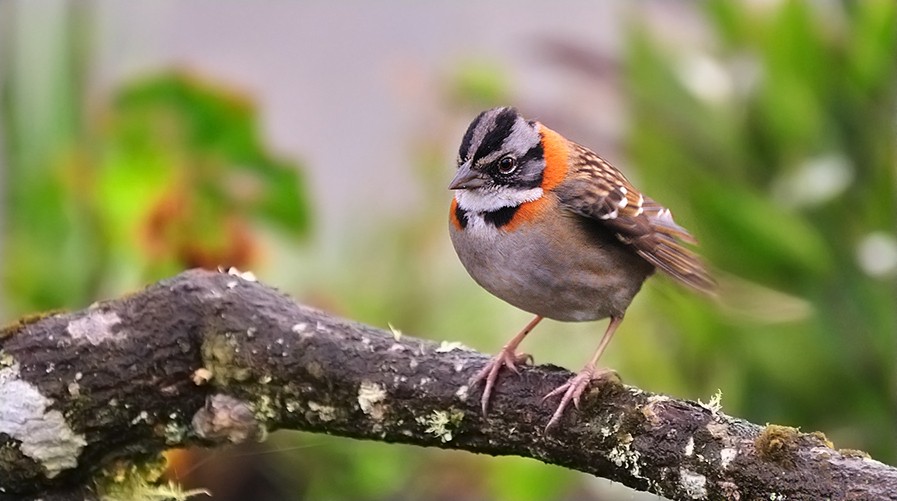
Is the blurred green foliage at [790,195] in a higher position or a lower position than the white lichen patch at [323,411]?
higher

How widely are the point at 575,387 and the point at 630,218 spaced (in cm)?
64

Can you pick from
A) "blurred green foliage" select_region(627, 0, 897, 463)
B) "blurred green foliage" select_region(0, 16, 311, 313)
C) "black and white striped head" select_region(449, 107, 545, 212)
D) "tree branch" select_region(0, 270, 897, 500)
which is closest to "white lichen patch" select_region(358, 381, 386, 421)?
"tree branch" select_region(0, 270, 897, 500)

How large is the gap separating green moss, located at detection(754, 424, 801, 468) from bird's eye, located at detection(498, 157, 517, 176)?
0.96 metres

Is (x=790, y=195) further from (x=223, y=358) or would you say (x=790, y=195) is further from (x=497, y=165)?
(x=223, y=358)

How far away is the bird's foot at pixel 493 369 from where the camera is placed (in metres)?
2.23

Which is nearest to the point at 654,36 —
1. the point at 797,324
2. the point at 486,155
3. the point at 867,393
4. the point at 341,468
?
the point at 797,324

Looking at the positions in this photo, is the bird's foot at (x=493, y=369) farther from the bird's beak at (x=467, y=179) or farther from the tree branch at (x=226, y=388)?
the bird's beak at (x=467, y=179)

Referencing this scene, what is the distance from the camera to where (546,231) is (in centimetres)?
254

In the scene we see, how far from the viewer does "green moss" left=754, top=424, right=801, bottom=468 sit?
74.5 inches

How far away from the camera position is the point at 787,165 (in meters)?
4.89

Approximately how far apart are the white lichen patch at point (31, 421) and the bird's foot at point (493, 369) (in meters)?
A: 0.86

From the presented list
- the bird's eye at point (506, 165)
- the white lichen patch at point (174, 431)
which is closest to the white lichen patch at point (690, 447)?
the bird's eye at point (506, 165)

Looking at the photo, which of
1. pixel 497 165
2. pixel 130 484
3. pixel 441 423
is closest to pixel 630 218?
pixel 497 165

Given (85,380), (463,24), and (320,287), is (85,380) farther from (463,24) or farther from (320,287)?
(463,24)
